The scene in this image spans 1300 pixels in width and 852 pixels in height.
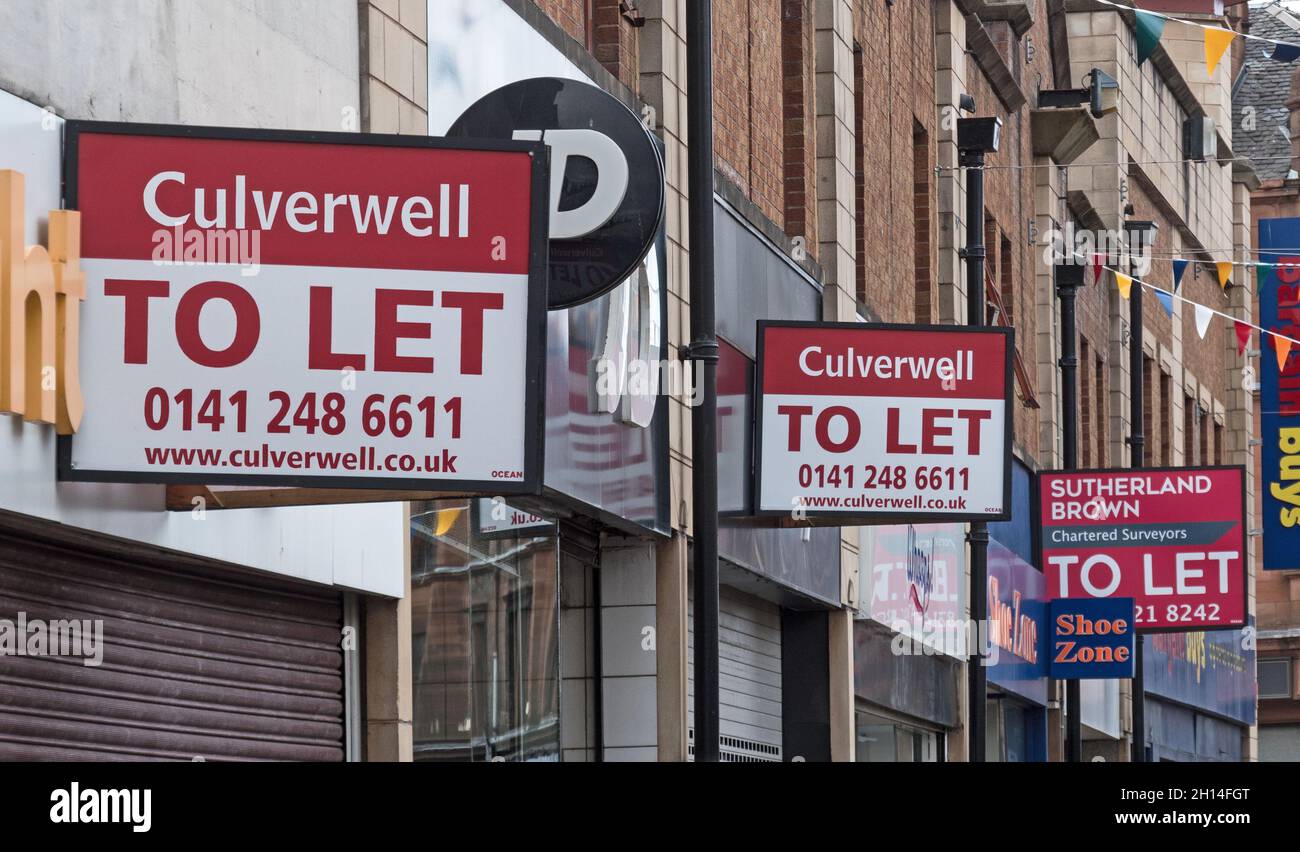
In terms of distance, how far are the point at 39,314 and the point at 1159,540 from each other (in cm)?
1853

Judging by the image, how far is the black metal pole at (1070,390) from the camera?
25391 mm

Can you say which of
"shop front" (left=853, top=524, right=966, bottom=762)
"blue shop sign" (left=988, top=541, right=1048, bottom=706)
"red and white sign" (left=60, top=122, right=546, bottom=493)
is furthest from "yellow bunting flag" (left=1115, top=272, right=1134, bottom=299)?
"red and white sign" (left=60, top=122, right=546, bottom=493)

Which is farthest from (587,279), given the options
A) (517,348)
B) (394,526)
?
(517,348)

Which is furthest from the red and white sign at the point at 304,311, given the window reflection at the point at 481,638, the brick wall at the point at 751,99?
the brick wall at the point at 751,99

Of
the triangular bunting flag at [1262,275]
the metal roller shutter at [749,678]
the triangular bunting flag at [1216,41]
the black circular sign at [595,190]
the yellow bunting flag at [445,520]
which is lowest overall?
the metal roller shutter at [749,678]

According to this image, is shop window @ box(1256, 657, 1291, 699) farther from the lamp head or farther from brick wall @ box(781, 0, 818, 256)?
brick wall @ box(781, 0, 818, 256)

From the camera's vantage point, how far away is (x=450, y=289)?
27.5 feet

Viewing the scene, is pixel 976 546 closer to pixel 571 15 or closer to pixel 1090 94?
pixel 571 15

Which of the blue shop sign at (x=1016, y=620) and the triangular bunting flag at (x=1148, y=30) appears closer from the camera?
the blue shop sign at (x=1016, y=620)

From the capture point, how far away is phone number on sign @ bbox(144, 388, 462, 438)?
8.14 meters

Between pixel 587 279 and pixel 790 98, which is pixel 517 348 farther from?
pixel 790 98

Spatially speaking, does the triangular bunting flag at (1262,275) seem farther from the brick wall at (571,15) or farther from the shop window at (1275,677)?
the brick wall at (571,15)

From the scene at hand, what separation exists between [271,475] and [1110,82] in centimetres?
2927

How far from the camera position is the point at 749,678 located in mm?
18672
